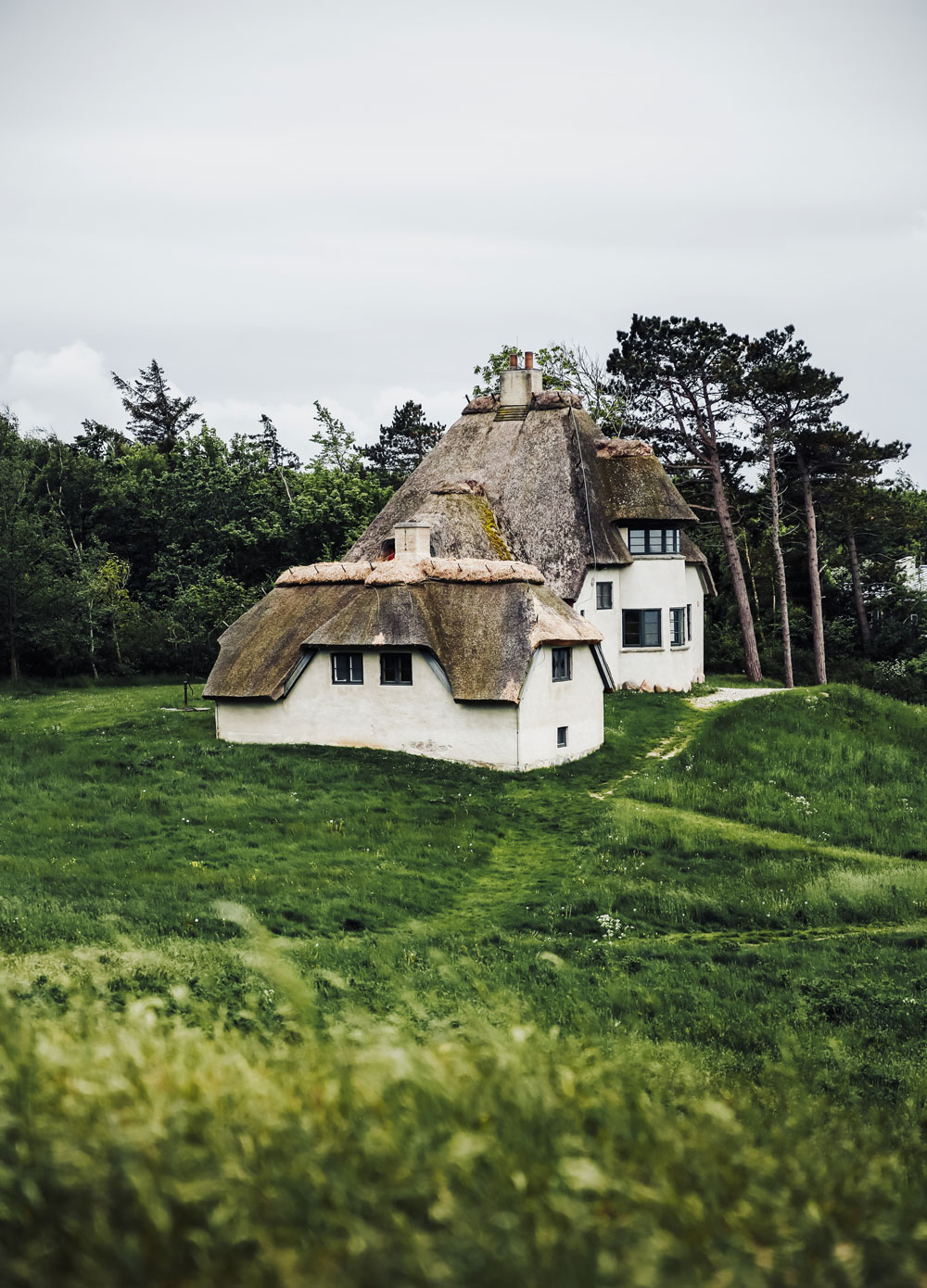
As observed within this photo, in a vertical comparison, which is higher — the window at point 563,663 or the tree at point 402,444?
the tree at point 402,444

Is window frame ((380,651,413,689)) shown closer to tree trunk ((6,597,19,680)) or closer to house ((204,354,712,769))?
house ((204,354,712,769))

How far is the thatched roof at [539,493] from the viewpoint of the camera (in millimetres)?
37406

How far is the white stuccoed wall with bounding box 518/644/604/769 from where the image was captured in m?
27.5

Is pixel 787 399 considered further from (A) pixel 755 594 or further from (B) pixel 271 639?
(B) pixel 271 639

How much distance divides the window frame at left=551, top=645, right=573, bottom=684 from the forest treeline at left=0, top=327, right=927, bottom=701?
18.5 m

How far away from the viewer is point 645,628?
133ft

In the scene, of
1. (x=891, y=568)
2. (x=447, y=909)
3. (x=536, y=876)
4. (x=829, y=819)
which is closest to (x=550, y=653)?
(x=829, y=819)

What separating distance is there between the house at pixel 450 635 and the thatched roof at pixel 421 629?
4 cm

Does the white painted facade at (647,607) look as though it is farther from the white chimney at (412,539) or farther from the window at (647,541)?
the white chimney at (412,539)

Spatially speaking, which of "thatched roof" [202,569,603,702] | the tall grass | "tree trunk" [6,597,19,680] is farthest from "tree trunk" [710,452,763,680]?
the tall grass

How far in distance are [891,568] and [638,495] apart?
23024 mm

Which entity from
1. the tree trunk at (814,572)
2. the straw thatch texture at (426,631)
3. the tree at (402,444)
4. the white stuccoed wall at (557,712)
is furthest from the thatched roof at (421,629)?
the tree at (402,444)

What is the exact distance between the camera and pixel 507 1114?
4.57 m

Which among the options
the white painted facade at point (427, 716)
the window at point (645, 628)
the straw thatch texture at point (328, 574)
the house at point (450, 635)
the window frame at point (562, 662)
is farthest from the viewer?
the window at point (645, 628)
